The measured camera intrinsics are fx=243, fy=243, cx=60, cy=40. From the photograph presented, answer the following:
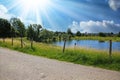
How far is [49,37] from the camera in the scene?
13188 centimetres

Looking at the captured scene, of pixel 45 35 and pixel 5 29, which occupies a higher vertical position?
pixel 5 29

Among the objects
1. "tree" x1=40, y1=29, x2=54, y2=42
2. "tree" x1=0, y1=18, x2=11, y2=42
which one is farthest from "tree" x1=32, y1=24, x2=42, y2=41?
"tree" x1=0, y1=18, x2=11, y2=42

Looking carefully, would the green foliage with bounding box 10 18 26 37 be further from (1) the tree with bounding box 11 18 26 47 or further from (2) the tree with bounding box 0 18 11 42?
(2) the tree with bounding box 0 18 11 42

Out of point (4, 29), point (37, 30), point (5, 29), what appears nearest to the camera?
point (4, 29)

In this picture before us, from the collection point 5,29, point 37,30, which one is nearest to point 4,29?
point 5,29

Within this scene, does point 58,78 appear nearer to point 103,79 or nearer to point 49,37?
point 103,79

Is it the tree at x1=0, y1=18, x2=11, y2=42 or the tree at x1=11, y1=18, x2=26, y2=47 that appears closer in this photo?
the tree at x1=0, y1=18, x2=11, y2=42

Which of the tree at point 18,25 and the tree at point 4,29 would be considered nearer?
the tree at point 4,29

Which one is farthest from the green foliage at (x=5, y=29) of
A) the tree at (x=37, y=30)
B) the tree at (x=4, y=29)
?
the tree at (x=37, y=30)

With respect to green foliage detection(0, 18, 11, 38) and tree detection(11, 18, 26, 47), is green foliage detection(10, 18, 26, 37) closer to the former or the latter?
tree detection(11, 18, 26, 47)

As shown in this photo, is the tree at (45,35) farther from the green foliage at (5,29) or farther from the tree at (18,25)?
the green foliage at (5,29)

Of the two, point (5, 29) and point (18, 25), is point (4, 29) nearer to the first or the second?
point (5, 29)

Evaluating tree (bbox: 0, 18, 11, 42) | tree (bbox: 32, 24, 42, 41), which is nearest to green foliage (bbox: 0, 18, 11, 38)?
tree (bbox: 0, 18, 11, 42)

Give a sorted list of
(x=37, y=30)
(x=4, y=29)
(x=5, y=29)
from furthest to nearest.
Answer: (x=37, y=30) < (x=5, y=29) < (x=4, y=29)
